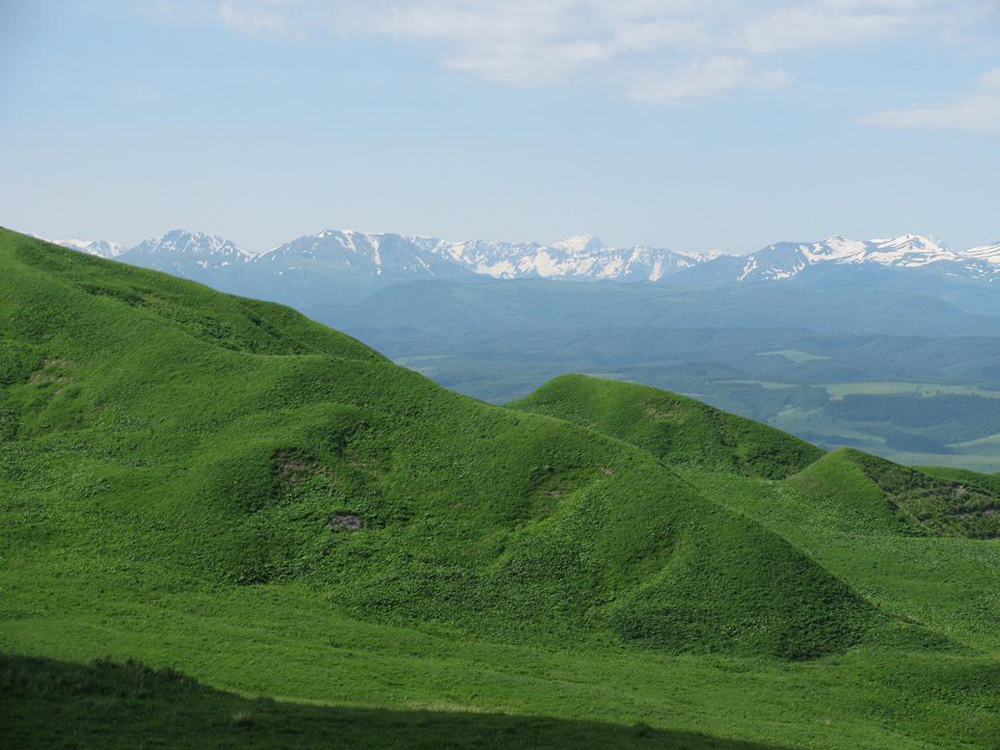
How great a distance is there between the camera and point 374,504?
2621 inches

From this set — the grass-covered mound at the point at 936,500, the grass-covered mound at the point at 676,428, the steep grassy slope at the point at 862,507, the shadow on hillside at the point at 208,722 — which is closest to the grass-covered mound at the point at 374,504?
the steep grassy slope at the point at 862,507

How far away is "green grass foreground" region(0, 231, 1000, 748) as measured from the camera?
139ft

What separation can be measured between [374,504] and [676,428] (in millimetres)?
61012

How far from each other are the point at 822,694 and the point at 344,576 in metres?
28.5

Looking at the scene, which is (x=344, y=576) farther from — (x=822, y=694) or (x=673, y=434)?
(x=673, y=434)

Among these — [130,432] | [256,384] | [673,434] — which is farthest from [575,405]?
[130,432]

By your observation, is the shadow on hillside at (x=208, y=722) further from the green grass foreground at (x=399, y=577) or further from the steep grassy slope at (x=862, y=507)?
the steep grassy slope at (x=862, y=507)

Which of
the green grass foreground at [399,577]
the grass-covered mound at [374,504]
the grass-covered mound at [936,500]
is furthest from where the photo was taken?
the grass-covered mound at [936,500]

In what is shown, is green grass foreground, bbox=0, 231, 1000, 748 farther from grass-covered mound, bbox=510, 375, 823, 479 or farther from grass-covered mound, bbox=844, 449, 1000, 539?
grass-covered mound, bbox=510, 375, 823, 479

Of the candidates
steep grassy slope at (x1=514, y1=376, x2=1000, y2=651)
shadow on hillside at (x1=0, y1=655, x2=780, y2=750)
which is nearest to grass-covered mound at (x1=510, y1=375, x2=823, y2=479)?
steep grassy slope at (x1=514, y1=376, x2=1000, y2=651)

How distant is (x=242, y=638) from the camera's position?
1941 inches

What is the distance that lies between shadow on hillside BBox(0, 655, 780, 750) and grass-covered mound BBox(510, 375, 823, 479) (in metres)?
74.1

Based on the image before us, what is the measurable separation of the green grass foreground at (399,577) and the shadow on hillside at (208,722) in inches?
5.8

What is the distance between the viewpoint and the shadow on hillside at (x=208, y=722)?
33594mm
